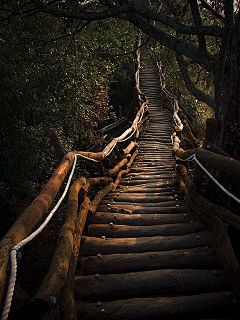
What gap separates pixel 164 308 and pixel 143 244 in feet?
3.04

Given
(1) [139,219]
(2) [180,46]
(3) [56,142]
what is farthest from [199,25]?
(1) [139,219]

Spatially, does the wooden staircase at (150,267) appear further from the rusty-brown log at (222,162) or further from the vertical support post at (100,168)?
the rusty-brown log at (222,162)

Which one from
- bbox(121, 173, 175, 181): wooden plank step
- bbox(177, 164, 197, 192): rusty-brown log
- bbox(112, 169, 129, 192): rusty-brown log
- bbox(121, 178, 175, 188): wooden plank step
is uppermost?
bbox(177, 164, 197, 192): rusty-brown log

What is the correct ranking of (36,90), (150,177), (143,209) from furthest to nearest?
(36,90)
(150,177)
(143,209)

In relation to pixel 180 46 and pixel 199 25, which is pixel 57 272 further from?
pixel 199 25

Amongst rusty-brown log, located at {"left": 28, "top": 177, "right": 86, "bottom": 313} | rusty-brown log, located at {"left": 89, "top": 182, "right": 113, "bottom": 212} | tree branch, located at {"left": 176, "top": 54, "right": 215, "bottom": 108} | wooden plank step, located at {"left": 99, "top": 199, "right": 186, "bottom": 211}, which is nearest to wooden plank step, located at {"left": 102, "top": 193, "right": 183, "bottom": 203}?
wooden plank step, located at {"left": 99, "top": 199, "right": 186, "bottom": 211}

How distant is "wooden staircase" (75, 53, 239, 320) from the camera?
85.6 inches

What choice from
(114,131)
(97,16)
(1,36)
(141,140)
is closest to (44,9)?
(97,16)

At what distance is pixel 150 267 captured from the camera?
2.69 metres

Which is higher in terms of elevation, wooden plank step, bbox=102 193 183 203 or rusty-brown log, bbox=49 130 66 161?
rusty-brown log, bbox=49 130 66 161

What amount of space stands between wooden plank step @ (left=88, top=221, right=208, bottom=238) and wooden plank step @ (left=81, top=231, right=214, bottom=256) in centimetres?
22

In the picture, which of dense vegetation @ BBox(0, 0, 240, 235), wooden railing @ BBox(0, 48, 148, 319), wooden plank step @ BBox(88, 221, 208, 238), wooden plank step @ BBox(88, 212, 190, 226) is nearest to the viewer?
wooden railing @ BBox(0, 48, 148, 319)

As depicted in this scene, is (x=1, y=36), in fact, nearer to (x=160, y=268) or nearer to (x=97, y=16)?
(x=97, y=16)

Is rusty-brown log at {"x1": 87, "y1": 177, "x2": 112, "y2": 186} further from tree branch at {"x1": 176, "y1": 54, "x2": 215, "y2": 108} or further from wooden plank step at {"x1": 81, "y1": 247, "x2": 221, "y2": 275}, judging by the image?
tree branch at {"x1": 176, "y1": 54, "x2": 215, "y2": 108}
